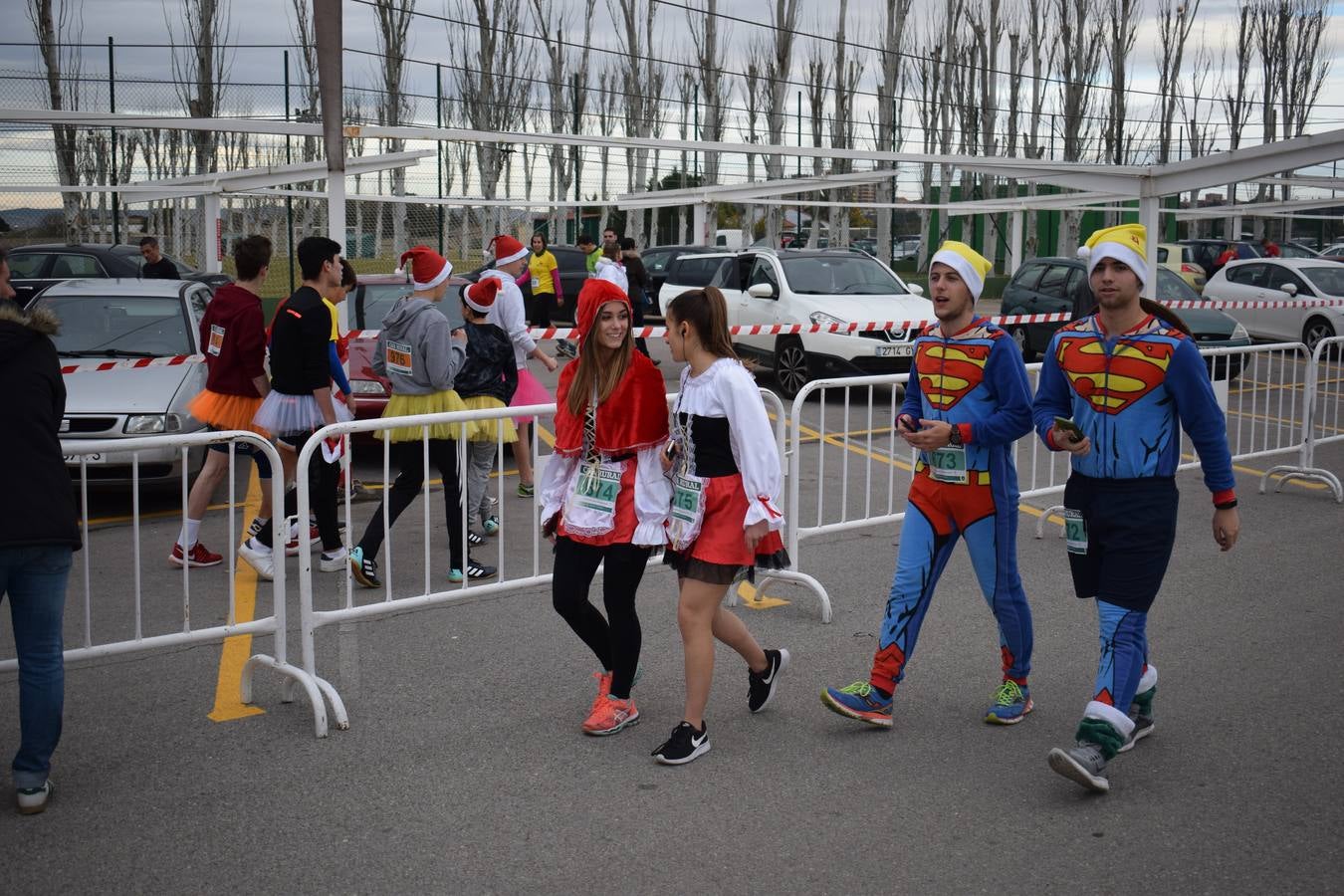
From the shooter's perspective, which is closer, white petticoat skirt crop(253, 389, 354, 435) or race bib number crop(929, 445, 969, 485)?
race bib number crop(929, 445, 969, 485)

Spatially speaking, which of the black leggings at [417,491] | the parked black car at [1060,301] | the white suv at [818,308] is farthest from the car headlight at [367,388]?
the parked black car at [1060,301]

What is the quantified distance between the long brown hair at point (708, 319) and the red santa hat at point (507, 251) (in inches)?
208

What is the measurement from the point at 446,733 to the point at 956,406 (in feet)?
7.73

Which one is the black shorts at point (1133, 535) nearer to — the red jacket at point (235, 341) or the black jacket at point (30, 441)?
the black jacket at point (30, 441)

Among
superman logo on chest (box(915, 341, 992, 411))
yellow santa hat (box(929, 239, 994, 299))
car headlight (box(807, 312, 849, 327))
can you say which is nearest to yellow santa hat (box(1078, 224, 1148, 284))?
yellow santa hat (box(929, 239, 994, 299))

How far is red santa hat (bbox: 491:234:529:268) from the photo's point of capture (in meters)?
9.89

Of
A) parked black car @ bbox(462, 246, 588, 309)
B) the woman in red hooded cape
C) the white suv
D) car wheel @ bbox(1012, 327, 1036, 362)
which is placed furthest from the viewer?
parked black car @ bbox(462, 246, 588, 309)

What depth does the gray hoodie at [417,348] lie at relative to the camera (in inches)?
289

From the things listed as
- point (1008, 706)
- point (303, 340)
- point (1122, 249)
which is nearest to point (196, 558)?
point (303, 340)

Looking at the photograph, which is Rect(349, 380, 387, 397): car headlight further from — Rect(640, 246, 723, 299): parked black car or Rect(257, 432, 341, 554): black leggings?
Rect(640, 246, 723, 299): parked black car

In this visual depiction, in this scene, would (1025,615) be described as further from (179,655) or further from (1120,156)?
(1120,156)

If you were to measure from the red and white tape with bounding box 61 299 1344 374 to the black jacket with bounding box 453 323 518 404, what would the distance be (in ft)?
1.69

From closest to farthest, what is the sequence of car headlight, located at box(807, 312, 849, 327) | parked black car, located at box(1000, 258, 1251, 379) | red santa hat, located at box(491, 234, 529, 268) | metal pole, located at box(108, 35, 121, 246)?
red santa hat, located at box(491, 234, 529, 268), car headlight, located at box(807, 312, 849, 327), parked black car, located at box(1000, 258, 1251, 379), metal pole, located at box(108, 35, 121, 246)

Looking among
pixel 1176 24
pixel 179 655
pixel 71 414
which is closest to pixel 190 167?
pixel 71 414
